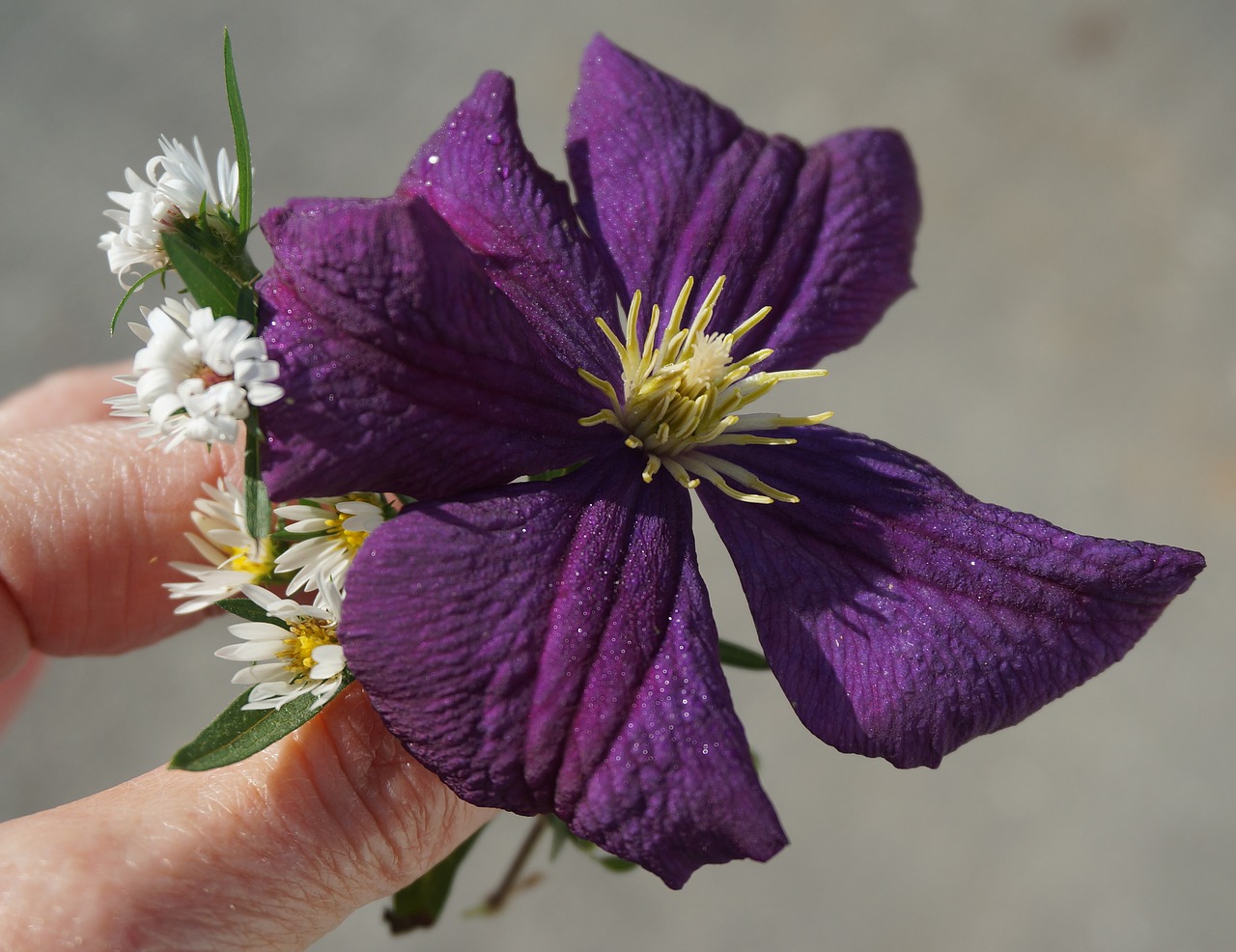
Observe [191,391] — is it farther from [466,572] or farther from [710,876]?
[710,876]

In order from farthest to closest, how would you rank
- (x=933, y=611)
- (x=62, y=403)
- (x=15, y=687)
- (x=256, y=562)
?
(x=15, y=687), (x=62, y=403), (x=256, y=562), (x=933, y=611)

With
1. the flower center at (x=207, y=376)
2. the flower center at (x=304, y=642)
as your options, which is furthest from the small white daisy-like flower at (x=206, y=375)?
the flower center at (x=304, y=642)

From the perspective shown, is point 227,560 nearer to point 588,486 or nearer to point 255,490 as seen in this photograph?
point 255,490

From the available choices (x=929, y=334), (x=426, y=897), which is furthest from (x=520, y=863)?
(x=929, y=334)

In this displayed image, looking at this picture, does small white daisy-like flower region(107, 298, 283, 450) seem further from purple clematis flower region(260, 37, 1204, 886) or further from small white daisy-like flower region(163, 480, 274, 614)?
small white daisy-like flower region(163, 480, 274, 614)

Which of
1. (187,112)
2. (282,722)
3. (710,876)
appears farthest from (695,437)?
(187,112)

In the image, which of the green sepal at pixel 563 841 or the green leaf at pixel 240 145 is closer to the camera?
the green leaf at pixel 240 145

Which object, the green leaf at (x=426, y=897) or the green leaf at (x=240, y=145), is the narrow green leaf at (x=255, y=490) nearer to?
the green leaf at (x=240, y=145)
